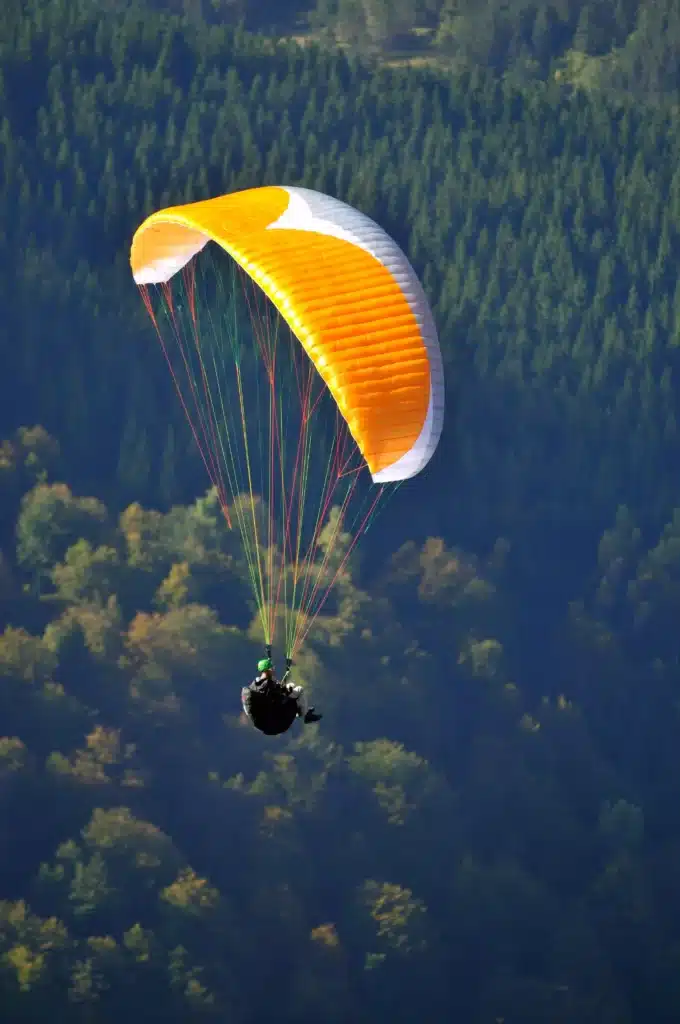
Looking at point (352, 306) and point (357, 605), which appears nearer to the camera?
point (352, 306)

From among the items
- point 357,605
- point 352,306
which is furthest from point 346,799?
point 352,306

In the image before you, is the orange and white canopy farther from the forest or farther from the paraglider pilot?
the forest

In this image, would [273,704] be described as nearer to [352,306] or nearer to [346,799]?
[352,306]

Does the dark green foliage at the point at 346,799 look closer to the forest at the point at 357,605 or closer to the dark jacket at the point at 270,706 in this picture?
the forest at the point at 357,605

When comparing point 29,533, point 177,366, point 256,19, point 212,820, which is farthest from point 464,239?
point 256,19

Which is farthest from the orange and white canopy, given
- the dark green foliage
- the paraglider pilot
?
the dark green foliage

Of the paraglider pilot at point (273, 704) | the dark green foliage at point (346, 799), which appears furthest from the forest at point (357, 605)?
the paraglider pilot at point (273, 704)

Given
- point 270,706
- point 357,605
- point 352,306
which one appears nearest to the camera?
point 270,706

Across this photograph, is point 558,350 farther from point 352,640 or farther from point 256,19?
Result: point 256,19
